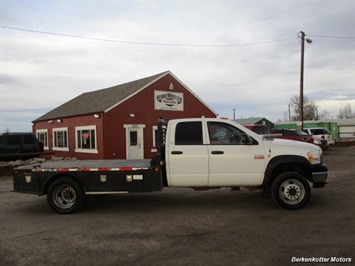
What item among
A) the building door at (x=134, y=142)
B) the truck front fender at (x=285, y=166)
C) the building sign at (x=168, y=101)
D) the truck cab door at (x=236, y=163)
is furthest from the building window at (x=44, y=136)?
the truck front fender at (x=285, y=166)

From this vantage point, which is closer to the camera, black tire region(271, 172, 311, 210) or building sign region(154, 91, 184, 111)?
black tire region(271, 172, 311, 210)

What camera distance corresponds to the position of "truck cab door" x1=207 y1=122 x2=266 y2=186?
23.6 ft

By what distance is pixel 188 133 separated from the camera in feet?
24.2

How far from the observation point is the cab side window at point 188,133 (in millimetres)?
7305

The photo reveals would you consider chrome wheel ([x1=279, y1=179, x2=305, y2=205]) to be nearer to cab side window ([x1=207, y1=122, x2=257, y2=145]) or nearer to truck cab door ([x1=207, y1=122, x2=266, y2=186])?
truck cab door ([x1=207, y1=122, x2=266, y2=186])

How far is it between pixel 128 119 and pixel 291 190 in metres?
14.6

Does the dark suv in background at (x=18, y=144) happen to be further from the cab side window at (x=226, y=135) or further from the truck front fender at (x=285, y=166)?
the truck front fender at (x=285, y=166)

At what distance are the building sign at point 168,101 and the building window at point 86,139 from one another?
4369mm

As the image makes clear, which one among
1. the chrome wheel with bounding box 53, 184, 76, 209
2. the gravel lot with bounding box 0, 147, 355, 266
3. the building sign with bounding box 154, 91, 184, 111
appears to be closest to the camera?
the gravel lot with bounding box 0, 147, 355, 266

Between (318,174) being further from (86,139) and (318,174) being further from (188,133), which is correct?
(86,139)

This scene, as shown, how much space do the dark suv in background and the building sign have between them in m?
7.70

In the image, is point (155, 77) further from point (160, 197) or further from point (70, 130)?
point (160, 197)

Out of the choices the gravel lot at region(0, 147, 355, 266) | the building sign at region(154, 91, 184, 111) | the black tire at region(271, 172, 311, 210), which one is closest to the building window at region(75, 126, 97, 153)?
the building sign at region(154, 91, 184, 111)

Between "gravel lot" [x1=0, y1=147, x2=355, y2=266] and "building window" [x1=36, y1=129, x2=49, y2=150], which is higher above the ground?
"building window" [x1=36, y1=129, x2=49, y2=150]
